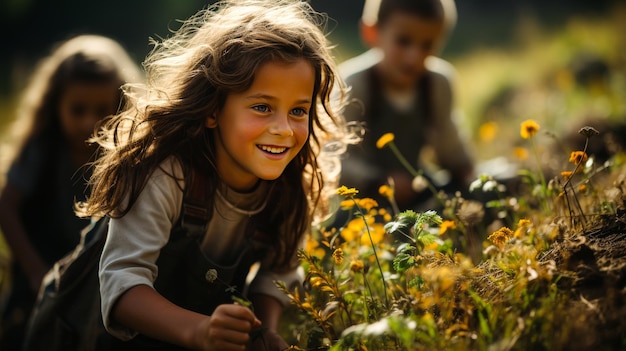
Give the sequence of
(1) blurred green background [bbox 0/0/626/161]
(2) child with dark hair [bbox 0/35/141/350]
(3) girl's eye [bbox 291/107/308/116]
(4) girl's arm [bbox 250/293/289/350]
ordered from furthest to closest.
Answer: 1. (1) blurred green background [bbox 0/0/626/161]
2. (2) child with dark hair [bbox 0/35/141/350]
3. (4) girl's arm [bbox 250/293/289/350]
4. (3) girl's eye [bbox 291/107/308/116]

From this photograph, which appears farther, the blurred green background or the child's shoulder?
the blurred green background

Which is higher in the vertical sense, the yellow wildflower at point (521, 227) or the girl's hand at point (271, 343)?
the yellow wildflower at point (521, 227)

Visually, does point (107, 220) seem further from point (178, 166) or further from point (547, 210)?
point (547, 210)

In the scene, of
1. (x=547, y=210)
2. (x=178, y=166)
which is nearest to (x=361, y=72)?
(x=547, y=210)

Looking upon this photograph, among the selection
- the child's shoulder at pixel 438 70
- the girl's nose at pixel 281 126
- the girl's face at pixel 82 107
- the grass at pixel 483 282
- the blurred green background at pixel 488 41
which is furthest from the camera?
the blurred green background at pixel 488 41

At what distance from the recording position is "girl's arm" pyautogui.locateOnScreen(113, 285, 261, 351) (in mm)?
2059

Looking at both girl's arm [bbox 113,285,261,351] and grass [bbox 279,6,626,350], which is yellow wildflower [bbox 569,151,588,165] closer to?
grass [bbox 279,6,626,350]

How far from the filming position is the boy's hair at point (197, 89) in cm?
259

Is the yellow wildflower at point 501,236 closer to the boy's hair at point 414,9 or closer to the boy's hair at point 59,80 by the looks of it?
the boy's hair at point 59,80

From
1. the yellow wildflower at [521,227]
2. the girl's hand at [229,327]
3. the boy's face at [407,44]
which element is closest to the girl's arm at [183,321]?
the girl's hand at [229,327]

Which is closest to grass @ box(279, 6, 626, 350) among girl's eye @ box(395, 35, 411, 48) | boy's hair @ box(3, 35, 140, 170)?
girl's eye @ box(395, 35, 411, 48)

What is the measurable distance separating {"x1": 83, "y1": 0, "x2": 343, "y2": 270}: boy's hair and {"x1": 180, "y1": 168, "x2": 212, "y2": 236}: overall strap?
43 mm

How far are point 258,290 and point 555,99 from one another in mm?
5343

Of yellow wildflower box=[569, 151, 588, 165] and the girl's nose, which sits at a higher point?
yellow wildflower box=[569, 151, 588, 165]
